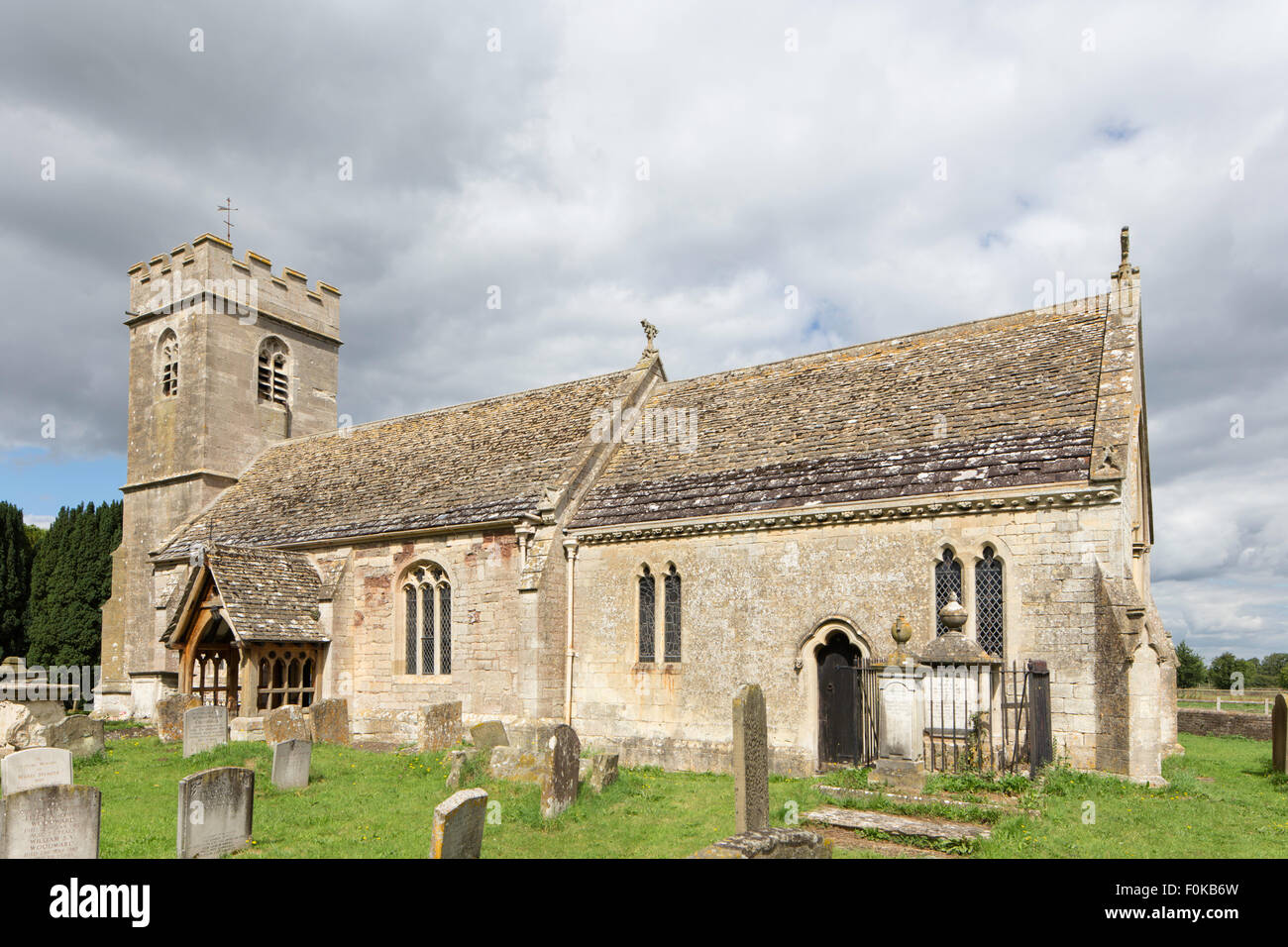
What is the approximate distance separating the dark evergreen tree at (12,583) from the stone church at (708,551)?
15401mm

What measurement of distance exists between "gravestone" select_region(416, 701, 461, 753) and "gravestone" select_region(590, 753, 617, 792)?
20.4 feet

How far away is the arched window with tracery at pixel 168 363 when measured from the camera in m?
31.4

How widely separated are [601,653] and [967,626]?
8.02 meters

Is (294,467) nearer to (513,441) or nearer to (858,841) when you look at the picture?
(513,441)

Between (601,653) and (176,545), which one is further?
(176,545)

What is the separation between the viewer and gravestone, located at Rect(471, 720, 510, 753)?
1673cm

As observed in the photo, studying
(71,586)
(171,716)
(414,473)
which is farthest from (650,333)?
(71,586)

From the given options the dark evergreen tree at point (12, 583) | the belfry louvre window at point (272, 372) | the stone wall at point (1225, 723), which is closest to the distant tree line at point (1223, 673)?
the stone wall at point (1225, 723)

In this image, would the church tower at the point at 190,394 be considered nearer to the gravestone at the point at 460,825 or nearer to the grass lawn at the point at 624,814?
the grass lawn at the point at 624,814

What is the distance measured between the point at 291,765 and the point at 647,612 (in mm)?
7830

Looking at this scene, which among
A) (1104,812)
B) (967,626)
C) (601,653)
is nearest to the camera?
(1104,812)

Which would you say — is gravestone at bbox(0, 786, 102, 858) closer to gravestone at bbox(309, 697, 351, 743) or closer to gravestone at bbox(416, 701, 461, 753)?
gravestone at bbox(416, 701, 461, 753)

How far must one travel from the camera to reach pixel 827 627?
1666cm
